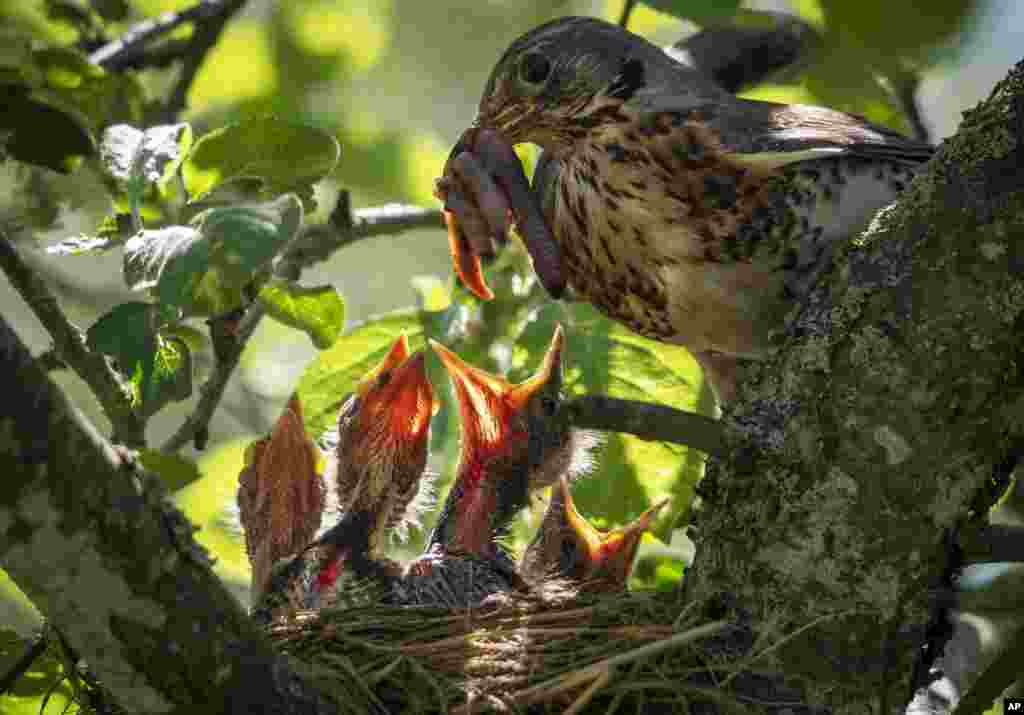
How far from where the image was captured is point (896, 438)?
2.09 metres

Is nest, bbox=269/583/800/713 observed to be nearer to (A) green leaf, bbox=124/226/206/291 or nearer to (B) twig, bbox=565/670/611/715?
(B) twig, bbox=565/670/611/715

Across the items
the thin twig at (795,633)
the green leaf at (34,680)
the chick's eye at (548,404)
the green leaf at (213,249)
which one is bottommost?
the green leaf at (34,680)

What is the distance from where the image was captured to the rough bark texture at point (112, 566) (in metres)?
1.49

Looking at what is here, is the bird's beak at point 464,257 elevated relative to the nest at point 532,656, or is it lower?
elevated

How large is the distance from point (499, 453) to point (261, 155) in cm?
107

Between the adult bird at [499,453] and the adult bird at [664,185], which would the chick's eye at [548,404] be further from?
the adult bird at [664,185]

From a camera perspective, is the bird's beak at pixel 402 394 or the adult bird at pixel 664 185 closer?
the adult bird at pixel 664 185

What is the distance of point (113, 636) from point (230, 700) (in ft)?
0.51

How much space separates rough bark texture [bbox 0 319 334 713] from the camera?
149 centimetres

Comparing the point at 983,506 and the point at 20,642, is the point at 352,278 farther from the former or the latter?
the point at 983,506

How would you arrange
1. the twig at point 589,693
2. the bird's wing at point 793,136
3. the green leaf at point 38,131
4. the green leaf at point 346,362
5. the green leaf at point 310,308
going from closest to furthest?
the twig at point 589,693
the green leaf at point 310,308
the bird's wing at point 793,136
the green leaf at point 38,131
the green leaf at point 346,362

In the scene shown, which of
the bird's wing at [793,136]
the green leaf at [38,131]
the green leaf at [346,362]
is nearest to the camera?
the bird's wing at [793,136]

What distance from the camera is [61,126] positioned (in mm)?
2871

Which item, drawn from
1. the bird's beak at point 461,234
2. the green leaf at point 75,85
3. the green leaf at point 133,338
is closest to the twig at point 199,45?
the green leaf at point 75,85
